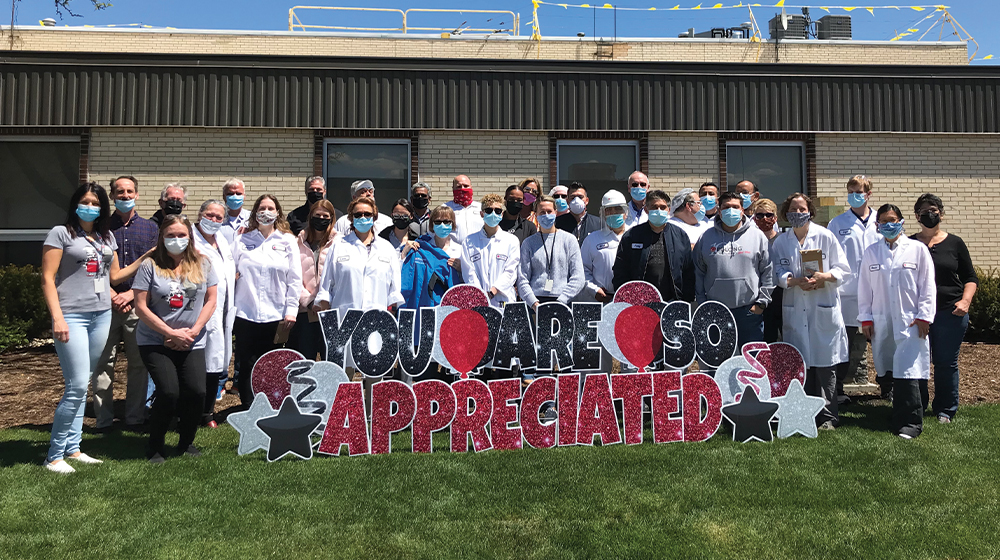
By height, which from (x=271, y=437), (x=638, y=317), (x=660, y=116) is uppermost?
(x=660, y=116)

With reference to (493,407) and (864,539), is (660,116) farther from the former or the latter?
(864,539)

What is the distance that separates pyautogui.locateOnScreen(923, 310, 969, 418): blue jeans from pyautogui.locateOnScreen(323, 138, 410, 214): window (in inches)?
324

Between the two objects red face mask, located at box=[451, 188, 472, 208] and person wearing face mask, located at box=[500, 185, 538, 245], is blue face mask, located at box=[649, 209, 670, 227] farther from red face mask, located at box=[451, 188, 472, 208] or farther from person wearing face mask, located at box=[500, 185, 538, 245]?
red face mask, located at box=[451, 188, 472, 208]

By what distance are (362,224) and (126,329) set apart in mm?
2263

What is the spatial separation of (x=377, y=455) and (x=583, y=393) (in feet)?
5.51

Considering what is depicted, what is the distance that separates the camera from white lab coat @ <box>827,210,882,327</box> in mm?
7254

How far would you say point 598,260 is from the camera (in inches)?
282

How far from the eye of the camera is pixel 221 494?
15.6 feet

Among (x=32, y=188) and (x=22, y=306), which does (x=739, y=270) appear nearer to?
(x=22, y=306)

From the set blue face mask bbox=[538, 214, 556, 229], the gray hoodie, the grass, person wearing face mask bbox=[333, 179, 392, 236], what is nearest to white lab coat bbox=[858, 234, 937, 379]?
the grass

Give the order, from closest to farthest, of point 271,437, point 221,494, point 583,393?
point 221,494 → point 271,437 → point 583,393

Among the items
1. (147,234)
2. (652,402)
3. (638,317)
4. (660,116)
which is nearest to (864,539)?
(652,402)

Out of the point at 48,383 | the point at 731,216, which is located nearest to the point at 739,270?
the point at 731,216

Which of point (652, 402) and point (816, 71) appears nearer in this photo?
point (652, 402)
